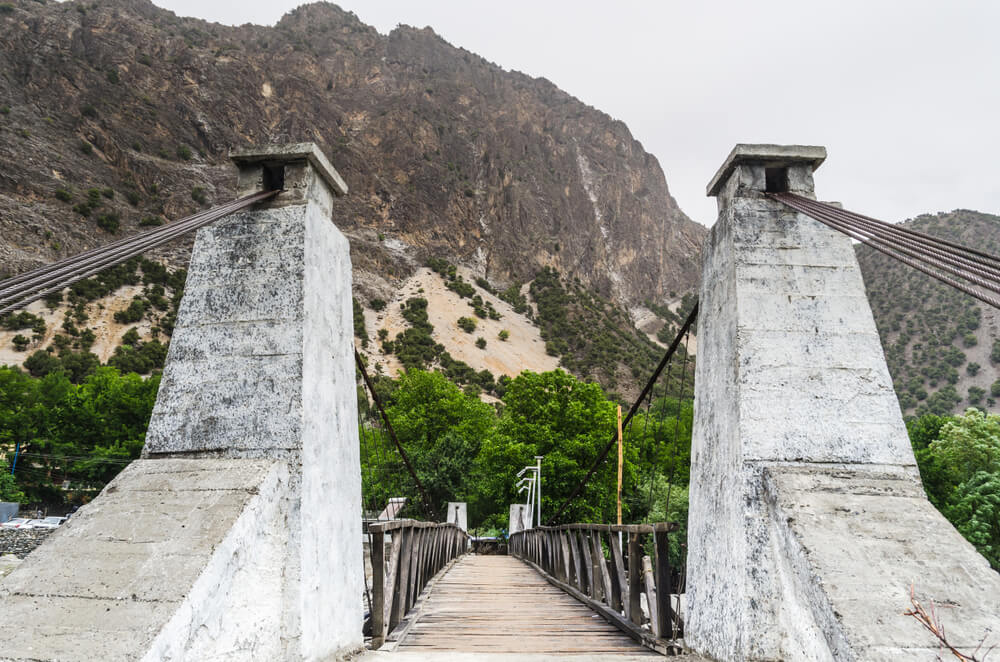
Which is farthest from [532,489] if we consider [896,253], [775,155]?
[896,253]

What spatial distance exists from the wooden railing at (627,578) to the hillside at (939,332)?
174ft

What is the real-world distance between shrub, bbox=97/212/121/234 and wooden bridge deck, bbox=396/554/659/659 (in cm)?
5999

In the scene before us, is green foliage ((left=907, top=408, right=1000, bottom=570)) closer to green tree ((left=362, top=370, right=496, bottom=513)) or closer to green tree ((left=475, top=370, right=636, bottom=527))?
green tree ((left=475, top=370, right=636, bottom=527))

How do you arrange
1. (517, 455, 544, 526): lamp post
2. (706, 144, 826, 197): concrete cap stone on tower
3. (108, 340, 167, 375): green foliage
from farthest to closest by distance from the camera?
(108, 340, 167, 375): green foliage, (517, 455, 544, 526): lamp post, (706, 144, 826, 197): concrete cap stone on tower

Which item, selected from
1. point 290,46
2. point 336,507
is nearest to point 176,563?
point 336,507

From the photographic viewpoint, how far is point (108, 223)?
55125mm

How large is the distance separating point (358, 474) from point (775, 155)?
273cm

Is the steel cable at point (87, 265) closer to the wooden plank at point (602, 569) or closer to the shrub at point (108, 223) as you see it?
the wooden plank at point (602, 569)

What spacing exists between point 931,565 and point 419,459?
29.3 metres

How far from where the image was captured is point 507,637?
402cm

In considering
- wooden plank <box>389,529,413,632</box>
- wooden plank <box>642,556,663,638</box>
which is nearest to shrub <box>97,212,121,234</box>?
wooden plank <box>389,529,413,632</box>

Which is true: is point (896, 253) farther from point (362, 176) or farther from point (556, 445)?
point (362, 176)

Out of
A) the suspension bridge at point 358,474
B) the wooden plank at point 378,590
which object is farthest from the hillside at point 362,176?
the suspension bridge at point 358,474

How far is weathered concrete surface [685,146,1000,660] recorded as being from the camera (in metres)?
2.03
